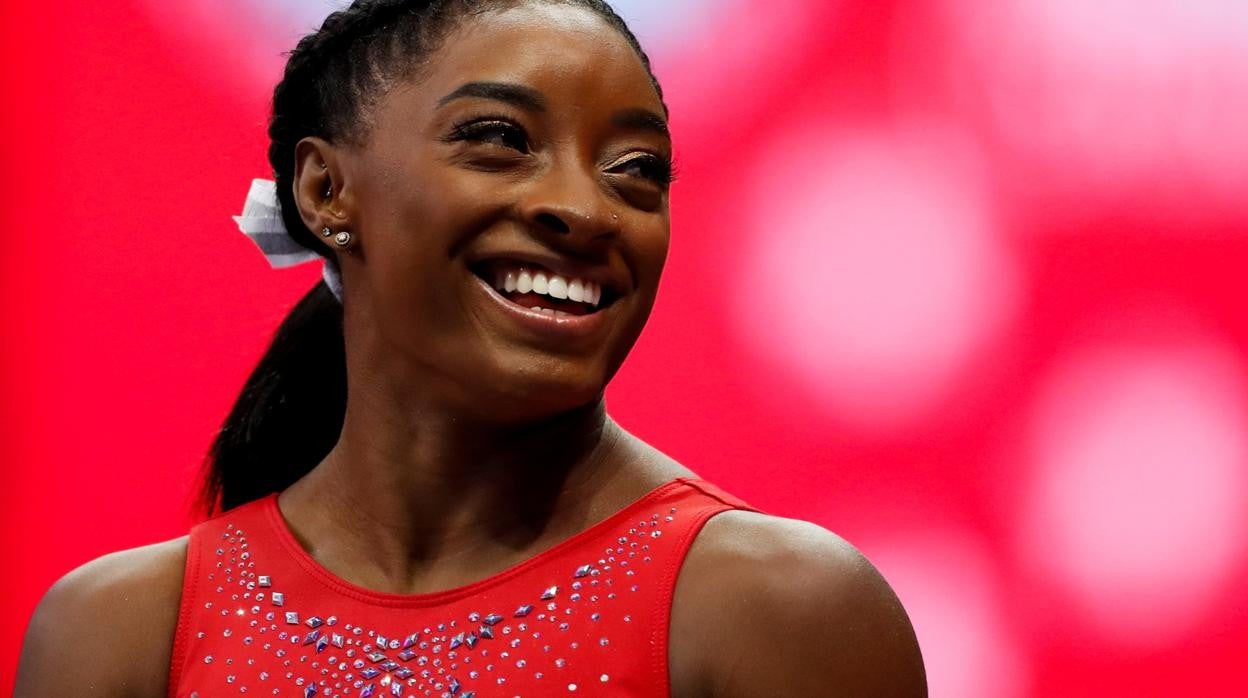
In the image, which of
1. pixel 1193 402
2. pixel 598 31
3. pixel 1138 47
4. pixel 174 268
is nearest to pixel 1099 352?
pixel 1193 402

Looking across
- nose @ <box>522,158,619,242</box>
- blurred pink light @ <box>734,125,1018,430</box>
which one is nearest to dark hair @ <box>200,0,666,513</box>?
nose @ <box>522,158,619,242</box>

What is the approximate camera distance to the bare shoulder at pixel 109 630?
1.38m

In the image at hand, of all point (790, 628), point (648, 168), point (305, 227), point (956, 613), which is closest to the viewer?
point (790, 628)

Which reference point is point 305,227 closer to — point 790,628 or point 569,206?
point 569,206

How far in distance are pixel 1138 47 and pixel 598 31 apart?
39.1 inches

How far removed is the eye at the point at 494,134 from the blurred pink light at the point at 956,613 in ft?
3.07

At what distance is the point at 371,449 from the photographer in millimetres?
1419

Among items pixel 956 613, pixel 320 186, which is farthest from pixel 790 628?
pixel 956 613

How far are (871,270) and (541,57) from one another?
91cm

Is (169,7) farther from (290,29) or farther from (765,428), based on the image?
(765,428)

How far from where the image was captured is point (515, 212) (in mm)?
1283

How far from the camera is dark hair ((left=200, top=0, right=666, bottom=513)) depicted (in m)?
1.38

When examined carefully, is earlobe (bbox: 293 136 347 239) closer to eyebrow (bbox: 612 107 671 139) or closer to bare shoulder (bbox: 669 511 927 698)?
eyebrow (bbox: 612 107 671 139)

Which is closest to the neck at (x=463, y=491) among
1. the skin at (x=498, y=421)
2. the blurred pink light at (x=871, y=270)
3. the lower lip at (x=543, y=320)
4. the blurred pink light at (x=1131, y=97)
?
the skin at (x=498, y=421)
